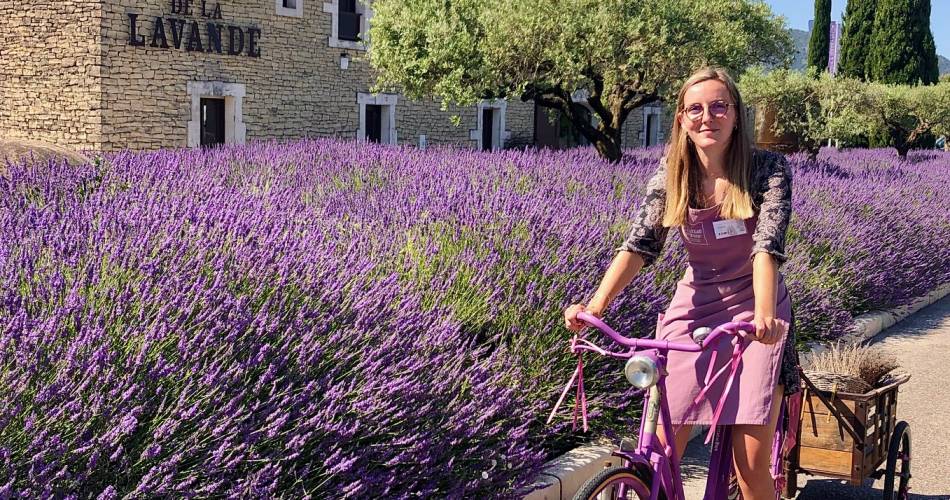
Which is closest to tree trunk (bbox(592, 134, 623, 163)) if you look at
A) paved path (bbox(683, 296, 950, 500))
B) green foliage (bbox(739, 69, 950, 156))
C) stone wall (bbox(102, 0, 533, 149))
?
green foliage (bbox(739, 69, 950, 156))

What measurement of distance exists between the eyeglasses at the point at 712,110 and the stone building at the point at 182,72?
1570 centimetres

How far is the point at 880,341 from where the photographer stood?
7.70 metres

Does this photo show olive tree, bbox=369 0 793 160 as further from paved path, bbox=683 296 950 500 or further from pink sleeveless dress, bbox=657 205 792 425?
pink sleeveless dress, bbox=657 205 792 425

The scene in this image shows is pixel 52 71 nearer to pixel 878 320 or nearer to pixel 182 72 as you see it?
pixel 182 72

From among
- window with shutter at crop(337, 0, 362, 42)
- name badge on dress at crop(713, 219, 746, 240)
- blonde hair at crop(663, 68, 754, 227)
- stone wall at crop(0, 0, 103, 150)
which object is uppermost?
window with shutter at crop(337, 0, 362, 42)

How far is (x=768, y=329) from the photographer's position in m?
2.60

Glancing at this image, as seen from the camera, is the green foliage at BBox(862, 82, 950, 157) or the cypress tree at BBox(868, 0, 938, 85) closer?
the green foliage at BBox(862, 82, 950, 157)

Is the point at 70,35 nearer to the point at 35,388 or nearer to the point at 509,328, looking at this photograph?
the point at 509,328

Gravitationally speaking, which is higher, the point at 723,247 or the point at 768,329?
the point at 723,247

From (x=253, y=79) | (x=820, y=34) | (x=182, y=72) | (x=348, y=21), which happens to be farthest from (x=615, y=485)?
(x=820, y=34)

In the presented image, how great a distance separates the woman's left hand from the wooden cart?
1.08m

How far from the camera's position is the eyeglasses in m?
2.90

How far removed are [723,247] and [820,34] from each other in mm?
41977

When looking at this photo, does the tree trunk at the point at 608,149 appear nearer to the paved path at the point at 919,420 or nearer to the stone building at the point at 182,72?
the stone building at the point at 182,72
